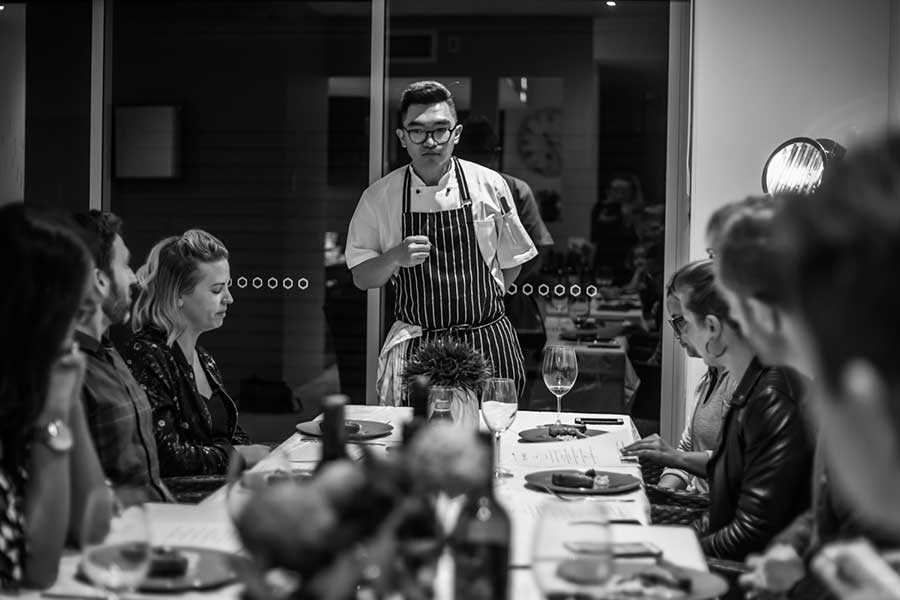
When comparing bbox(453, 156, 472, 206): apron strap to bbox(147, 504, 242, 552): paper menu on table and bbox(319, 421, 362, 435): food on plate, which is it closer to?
bbox(319, 421, 362, 435): food on plate

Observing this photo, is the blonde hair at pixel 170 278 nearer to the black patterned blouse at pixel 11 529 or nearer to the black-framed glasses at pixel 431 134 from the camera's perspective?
the black-framed glasses at pixel 431 134

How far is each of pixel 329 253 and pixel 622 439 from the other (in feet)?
7.99

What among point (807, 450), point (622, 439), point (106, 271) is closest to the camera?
point (807, 450)

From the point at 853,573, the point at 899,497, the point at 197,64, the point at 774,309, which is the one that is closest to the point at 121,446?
the point at 774,309

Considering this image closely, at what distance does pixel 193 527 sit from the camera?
1878 millimetres

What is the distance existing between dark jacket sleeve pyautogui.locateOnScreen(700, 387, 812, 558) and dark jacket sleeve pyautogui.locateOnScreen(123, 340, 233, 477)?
1.44 meters

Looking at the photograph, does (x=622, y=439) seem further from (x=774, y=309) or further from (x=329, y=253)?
(x=329, y=253)

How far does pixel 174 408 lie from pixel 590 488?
4.16ft

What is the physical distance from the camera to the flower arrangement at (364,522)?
0.99 m

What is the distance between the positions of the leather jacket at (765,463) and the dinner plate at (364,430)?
994 mm

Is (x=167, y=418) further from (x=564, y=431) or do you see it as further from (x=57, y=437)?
(x=57, y=437)

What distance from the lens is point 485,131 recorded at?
16.1 ft

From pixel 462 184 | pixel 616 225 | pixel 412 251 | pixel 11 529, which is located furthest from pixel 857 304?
pixel 616 225

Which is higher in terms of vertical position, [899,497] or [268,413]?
[899,497]
